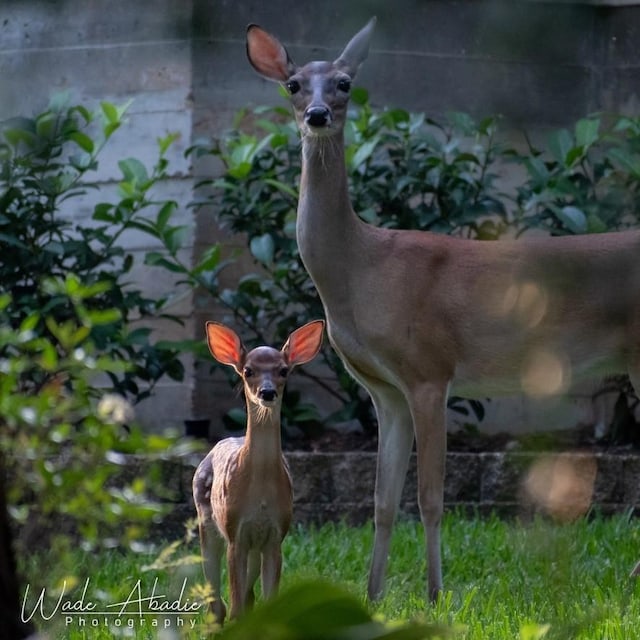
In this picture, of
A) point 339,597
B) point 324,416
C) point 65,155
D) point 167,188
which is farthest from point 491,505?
point 339,597

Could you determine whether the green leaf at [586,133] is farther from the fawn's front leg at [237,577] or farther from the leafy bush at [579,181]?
the fawn's front leg at [237,577]

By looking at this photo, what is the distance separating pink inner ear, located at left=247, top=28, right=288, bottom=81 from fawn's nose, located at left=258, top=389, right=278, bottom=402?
190 cm

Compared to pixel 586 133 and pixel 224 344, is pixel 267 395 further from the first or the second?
pixel 586 133

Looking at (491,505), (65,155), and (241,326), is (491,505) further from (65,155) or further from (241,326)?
(65,155)

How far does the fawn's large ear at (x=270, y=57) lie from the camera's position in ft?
18.3

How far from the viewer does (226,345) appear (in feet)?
15.0

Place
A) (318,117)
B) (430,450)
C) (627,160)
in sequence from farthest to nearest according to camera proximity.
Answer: (627,160), (430,450), (318,117)

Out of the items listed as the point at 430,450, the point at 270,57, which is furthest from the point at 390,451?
the point at 270,57

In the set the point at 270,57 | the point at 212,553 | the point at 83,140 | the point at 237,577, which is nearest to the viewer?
the point at 237,577

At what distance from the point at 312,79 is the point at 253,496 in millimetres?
1991

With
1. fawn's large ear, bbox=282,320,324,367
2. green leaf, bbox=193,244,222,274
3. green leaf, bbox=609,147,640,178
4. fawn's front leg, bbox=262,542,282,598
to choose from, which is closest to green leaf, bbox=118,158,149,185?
green leaf, bbox=193,244,222,274

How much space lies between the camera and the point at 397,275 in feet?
18.2

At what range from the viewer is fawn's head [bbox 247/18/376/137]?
5.28 meters

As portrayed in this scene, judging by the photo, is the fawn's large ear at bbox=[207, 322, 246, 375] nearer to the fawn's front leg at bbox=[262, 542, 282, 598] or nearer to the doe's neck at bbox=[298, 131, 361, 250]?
the fawn's front leg at bbox=[262, 542, 282, 598]
